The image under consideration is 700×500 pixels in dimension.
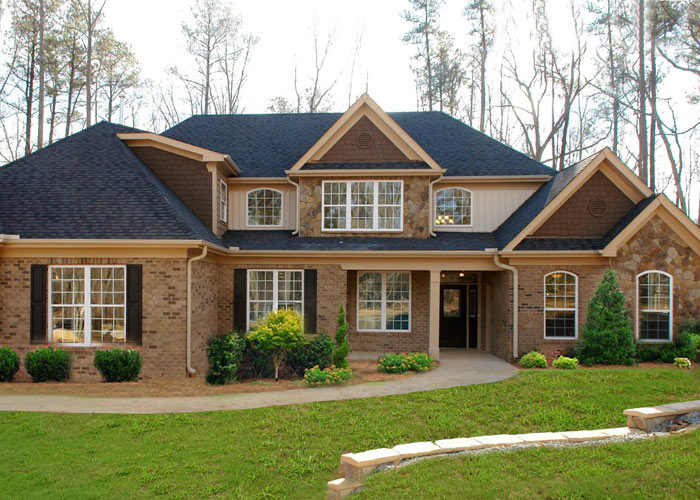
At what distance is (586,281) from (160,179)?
38.6ft

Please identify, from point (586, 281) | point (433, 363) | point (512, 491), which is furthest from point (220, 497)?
point (586, 281)

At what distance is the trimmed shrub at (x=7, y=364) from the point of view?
11055mm

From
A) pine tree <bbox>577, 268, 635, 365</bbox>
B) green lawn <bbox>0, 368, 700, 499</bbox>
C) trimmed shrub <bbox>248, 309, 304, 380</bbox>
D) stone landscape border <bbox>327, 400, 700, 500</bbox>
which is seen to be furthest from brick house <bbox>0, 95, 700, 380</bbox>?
stone landscape border <bbox>327, 400, 700, 500</bbox>

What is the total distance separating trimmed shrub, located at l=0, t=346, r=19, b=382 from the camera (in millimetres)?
11055

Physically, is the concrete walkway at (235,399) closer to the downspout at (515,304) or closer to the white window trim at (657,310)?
the downspout at (515,304)

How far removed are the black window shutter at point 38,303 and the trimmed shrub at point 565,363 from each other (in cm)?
1179

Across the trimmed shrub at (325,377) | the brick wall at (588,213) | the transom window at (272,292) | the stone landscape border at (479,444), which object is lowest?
the trimmed shrub at (325,377)

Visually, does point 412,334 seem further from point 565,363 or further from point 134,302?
point 134,302

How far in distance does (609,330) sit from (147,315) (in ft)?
35.4

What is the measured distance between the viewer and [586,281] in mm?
13586

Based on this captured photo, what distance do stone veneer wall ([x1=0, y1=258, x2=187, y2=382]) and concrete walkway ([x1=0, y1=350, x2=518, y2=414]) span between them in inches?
74.6

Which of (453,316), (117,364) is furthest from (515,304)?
(117,364)

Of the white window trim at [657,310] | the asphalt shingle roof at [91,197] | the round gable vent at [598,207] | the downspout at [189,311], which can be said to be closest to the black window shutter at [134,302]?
the asphalt shingle roof at [91,197]

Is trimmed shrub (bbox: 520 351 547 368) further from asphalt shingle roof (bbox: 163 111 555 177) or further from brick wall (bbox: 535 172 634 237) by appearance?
asphalt shingle roof (bbox: 163 111 555 177)
